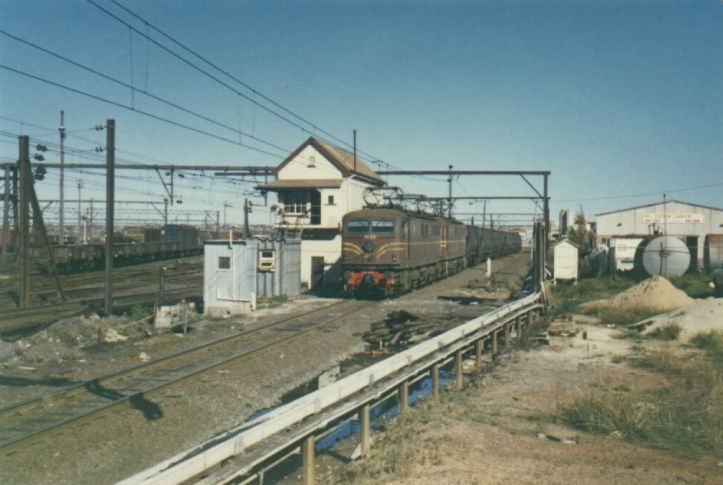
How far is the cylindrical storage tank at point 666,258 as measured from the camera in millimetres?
31703

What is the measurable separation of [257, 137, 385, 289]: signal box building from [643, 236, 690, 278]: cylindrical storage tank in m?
15.2

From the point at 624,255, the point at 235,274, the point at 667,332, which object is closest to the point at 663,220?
the point at 624,255

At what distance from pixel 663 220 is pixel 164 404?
51369mm

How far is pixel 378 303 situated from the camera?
23609 millimetres

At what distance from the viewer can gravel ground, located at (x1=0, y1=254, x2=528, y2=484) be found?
7.80 m

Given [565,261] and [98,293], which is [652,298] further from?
[98,293]

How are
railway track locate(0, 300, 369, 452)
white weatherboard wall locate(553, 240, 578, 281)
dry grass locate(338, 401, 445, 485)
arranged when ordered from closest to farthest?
dry grass locate(338, 401, 445, 485) < railway track locate(0, 300, 369, 452) < white weatherboard wall locate(553, 240, 578, 281)

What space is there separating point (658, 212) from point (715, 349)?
42.3m

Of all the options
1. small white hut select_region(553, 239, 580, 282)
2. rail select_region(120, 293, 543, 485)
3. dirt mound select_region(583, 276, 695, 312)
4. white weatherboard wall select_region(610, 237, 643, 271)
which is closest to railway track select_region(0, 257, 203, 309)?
rail select_region(120, 293, 543, 485)

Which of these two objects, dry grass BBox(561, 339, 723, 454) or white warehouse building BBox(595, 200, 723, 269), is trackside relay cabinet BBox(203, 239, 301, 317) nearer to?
dry grass BBox(561, 339, 723, 454)

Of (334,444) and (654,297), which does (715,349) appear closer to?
(654,297)

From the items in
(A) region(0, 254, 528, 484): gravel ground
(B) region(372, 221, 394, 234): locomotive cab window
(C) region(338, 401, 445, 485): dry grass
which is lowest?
(A) region(0, 254, 528, 484): gravel ground

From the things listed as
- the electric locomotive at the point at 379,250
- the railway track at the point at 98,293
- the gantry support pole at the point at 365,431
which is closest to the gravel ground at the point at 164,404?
the gantry support pole at the point at 365,431

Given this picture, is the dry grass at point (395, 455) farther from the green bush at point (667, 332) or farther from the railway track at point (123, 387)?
the green bush at point (667, 332)
